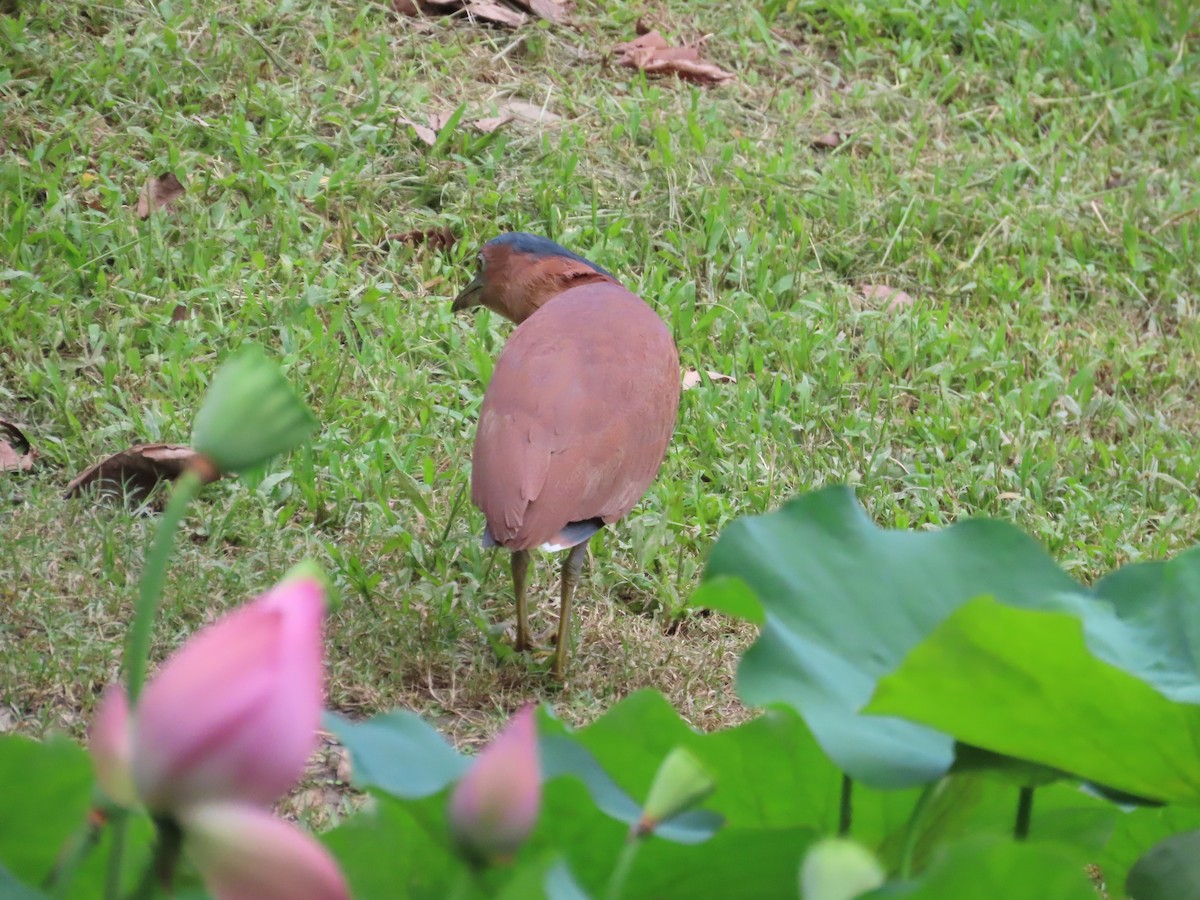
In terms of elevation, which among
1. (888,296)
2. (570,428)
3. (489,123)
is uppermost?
(570,428)

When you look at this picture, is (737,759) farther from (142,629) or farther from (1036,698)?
(142,629)

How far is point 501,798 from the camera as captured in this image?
23.2 inches

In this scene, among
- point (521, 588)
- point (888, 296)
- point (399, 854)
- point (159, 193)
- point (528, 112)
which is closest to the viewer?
point (399, 854)

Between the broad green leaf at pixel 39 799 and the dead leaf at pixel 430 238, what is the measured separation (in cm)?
414

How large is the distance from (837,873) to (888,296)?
180 inches

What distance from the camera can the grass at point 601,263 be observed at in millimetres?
3355

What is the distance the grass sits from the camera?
3355 millimetres

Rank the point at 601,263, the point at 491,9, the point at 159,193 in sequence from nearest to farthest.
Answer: the point at 159,193, the point at 601,263, the point at 491,9

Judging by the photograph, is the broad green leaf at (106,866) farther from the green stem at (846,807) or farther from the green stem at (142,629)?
the green stem at (846,807)

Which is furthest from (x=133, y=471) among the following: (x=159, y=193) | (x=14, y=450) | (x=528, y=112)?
(x=528, y=112)

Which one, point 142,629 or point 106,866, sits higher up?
point 142,629

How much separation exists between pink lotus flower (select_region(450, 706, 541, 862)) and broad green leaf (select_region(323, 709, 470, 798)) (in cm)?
13

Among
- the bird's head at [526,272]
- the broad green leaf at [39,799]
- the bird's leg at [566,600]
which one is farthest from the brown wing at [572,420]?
the broad green leaf at [39,799]

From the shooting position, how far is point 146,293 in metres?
4.19
